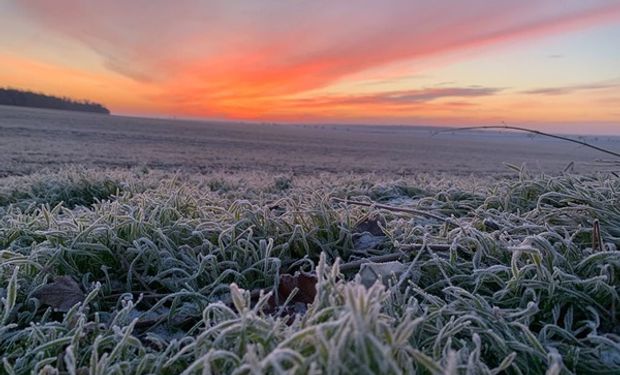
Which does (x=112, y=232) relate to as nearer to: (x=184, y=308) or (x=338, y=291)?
(x=184, y=308)

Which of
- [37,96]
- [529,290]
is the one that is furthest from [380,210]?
[37,96]

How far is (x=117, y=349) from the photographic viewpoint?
1.13m

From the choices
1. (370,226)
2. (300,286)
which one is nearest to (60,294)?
(300,286)

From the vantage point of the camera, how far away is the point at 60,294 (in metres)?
1.63

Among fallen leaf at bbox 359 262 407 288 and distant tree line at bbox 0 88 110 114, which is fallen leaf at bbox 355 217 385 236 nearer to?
fallen leaf at bbox 359 262 407 288

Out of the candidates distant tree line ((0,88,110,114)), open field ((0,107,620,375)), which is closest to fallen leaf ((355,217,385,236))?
open field ((0,107,620,375))

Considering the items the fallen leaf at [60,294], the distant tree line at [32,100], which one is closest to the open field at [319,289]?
the fallen leaf at [60,294]

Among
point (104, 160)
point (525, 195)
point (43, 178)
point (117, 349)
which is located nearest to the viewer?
point (117, 349)

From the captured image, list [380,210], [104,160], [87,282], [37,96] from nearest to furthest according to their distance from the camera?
[87,282] < [380,210] < [104,160] < [37,96]

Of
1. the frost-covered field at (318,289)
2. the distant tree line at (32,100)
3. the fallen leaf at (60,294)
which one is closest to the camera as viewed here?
the frost-covered field at (318,289)

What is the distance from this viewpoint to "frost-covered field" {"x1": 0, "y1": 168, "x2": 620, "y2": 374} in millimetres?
947

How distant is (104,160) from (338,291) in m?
11.9

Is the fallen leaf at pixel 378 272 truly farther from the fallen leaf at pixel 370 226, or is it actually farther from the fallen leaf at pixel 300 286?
the fallen leaf at pixel 370 226

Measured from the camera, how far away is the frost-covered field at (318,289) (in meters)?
0.95
